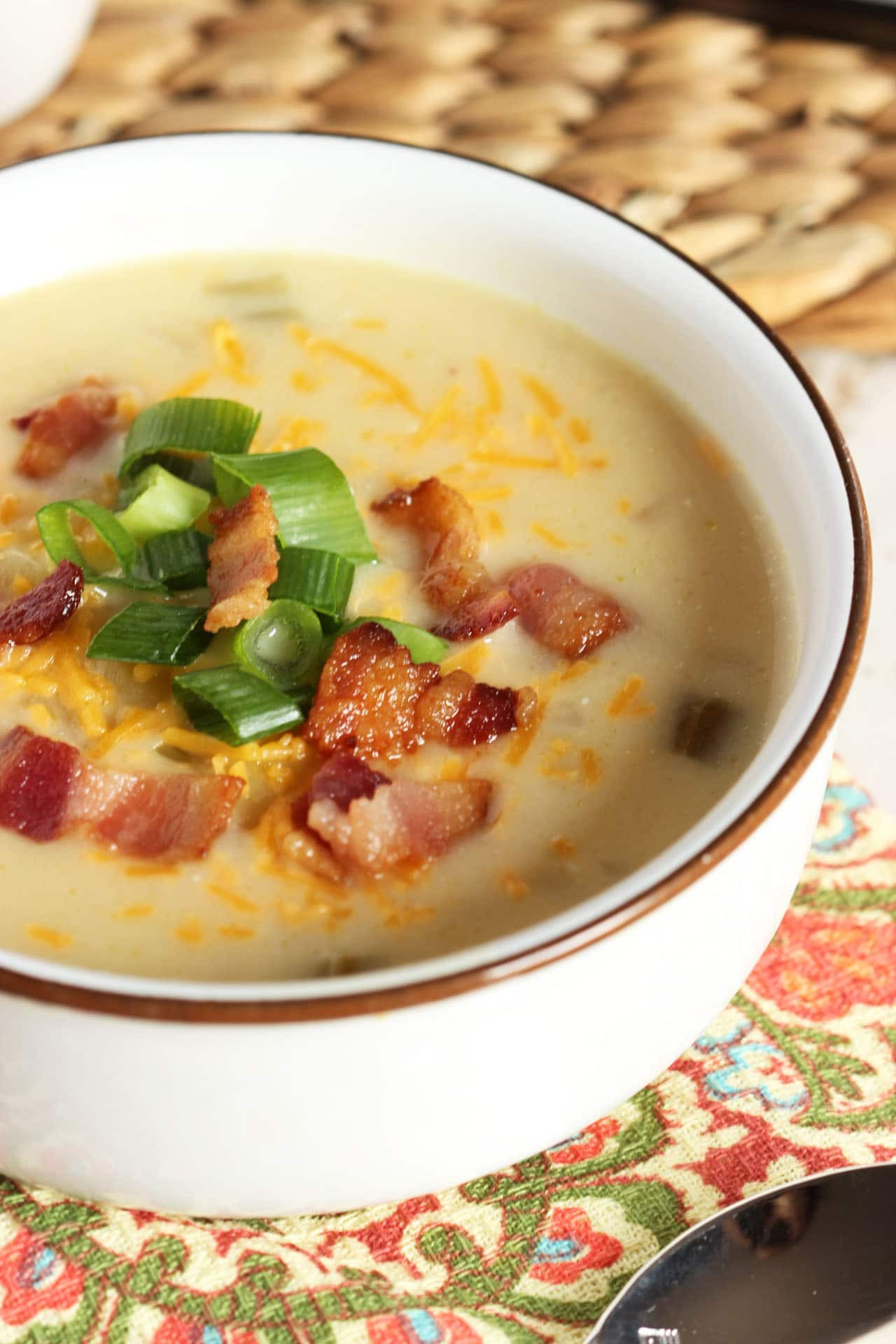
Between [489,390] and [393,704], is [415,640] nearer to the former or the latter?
[393,704]

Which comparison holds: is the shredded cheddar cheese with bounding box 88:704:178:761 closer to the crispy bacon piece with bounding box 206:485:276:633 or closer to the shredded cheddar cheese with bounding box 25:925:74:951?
the crispy bacon piece with bounding box 206:485:276:633

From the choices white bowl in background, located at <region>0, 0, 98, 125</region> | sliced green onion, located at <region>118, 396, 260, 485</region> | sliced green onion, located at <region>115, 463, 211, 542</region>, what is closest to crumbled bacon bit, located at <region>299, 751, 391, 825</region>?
sliced green onion, located at <region>115, 463, 211, 542</region>

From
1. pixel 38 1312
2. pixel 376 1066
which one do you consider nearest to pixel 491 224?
pixel 376 1066

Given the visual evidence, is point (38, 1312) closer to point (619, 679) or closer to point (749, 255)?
point (619, 679)

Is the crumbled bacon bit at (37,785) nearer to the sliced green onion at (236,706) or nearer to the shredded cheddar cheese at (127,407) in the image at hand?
the sliced green onion at (236,706)

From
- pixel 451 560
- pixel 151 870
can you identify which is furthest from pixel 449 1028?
pixel 451 560

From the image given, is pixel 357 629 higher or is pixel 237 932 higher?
pixel 357 629

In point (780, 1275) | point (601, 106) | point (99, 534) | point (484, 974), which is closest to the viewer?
point (484, 974)
